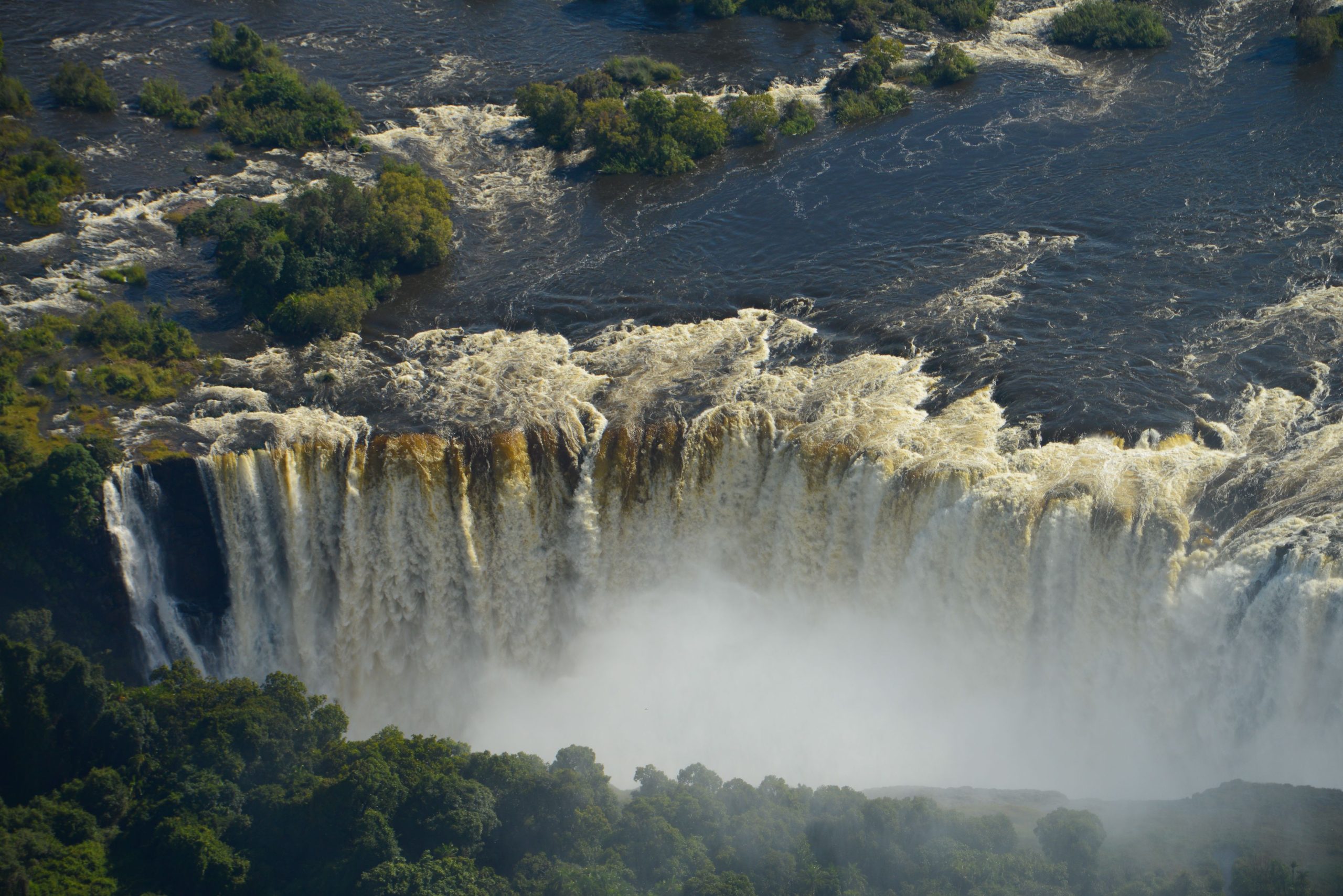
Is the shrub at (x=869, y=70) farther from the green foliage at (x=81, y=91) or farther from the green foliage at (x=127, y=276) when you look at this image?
the green foliage at (x=81, y=91)

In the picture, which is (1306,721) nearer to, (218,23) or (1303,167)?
(1303,167)

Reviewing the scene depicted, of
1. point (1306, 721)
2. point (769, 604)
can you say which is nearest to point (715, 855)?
point (769, 604)

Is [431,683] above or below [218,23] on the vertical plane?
below

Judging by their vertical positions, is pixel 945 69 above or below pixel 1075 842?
above

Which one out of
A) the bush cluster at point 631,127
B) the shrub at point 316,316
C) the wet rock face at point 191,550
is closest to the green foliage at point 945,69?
the bush cluster at point 631,127

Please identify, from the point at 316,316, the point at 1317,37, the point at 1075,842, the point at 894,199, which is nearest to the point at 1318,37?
the point at 1317,37

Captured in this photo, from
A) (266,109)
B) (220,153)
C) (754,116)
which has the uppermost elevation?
(266,109)

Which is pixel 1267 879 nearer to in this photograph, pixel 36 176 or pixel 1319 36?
pixel 1319 36
